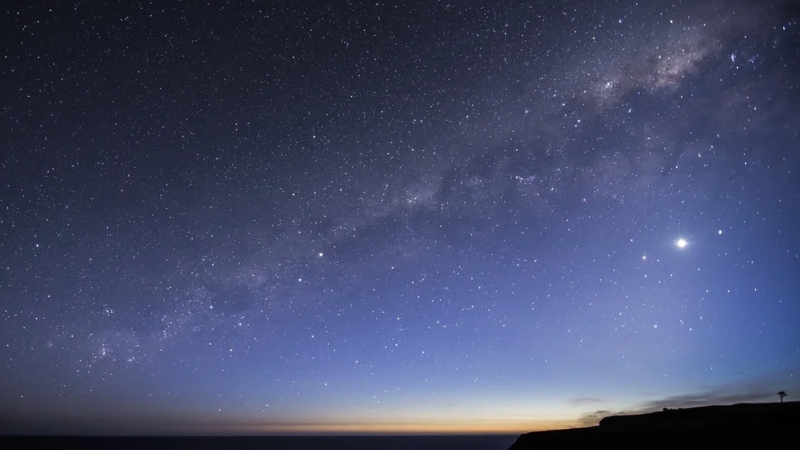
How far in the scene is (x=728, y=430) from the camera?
21.1 m

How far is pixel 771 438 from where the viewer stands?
58.5 feet

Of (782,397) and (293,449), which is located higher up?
(782,397)

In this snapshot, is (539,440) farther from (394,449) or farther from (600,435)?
(394,449)

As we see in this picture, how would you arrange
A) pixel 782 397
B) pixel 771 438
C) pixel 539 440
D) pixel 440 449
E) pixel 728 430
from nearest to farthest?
pixel 771 438 → pixel 728 430 → pixel 539 440 → pixel 782 397 → pixel 440 449

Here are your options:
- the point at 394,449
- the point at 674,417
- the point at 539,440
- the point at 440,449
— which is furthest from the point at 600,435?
the point at 440,449

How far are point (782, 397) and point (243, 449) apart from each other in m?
139

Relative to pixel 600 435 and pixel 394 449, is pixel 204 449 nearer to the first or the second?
pixel 394 449

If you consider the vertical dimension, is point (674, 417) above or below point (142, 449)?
above

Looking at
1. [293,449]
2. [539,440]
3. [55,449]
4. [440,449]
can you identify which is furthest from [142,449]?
[539,440]

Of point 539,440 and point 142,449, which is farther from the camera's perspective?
point 142,449

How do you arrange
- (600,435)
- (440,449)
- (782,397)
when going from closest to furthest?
(600,435), (782,397), (440,449)

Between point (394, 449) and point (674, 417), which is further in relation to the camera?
point (394, 449)

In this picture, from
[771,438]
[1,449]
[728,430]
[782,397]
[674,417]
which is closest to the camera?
[771,438]

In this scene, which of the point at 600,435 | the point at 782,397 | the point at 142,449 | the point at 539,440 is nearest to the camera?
the point at 600,435
